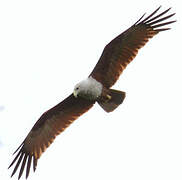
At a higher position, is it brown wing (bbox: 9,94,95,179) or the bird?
the bird

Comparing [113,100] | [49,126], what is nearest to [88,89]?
[113,100]

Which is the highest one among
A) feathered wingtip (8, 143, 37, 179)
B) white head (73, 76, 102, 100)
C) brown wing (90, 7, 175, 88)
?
brown wing (90, 7, 175, 88)

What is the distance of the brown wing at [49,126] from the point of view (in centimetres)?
1497

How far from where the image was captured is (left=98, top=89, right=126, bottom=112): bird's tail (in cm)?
1412

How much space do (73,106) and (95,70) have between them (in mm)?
1206

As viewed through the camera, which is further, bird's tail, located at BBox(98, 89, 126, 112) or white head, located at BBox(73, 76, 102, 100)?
white head, located at BBox(73, 76, 102, 100)

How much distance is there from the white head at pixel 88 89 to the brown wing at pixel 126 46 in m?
0.24

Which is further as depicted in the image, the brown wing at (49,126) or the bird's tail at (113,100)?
the brown wing at (49,126)

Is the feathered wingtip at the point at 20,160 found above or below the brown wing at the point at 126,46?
below

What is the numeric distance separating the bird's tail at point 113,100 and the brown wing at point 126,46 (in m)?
0.23

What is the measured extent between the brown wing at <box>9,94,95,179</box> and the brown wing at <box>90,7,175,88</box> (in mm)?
1178

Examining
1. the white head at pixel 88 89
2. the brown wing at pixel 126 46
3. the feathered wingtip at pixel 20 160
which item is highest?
the brown wing at pixel 126 46

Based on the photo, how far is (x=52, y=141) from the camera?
15094 mm

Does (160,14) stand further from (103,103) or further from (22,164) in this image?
(22,164)
